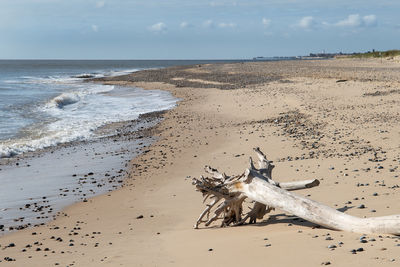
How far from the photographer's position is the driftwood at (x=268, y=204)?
6089 millimetres

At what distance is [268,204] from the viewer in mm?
7426

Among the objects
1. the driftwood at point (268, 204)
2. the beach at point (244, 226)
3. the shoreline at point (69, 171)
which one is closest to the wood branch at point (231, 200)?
the driftwood at point (268, 204)

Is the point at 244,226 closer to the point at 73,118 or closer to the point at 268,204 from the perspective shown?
the point at 268,204

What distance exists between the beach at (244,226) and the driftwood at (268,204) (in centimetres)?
15

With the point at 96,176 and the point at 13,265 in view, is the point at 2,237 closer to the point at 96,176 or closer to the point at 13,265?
the point at 13,265

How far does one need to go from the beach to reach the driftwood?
0.15 m

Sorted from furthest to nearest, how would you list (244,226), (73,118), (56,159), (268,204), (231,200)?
(73,118) → (56,159) → (231,200) → (244,226) → (268,204)

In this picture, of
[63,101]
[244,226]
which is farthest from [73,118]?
[244,226]

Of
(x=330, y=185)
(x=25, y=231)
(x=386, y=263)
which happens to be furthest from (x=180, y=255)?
(x=330, y=185)

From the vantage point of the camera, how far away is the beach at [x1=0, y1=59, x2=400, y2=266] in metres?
6.07

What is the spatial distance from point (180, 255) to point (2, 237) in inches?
143

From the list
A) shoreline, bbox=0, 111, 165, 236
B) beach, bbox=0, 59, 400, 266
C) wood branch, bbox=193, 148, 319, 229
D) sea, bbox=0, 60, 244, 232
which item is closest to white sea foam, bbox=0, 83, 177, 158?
sea, bbox=0, 60, 244, 232

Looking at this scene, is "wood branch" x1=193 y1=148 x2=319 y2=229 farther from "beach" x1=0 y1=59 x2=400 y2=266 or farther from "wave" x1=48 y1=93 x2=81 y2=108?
"wave" x1=48 y1=93 x2=81 y2=108

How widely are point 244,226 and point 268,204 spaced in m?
0.70
